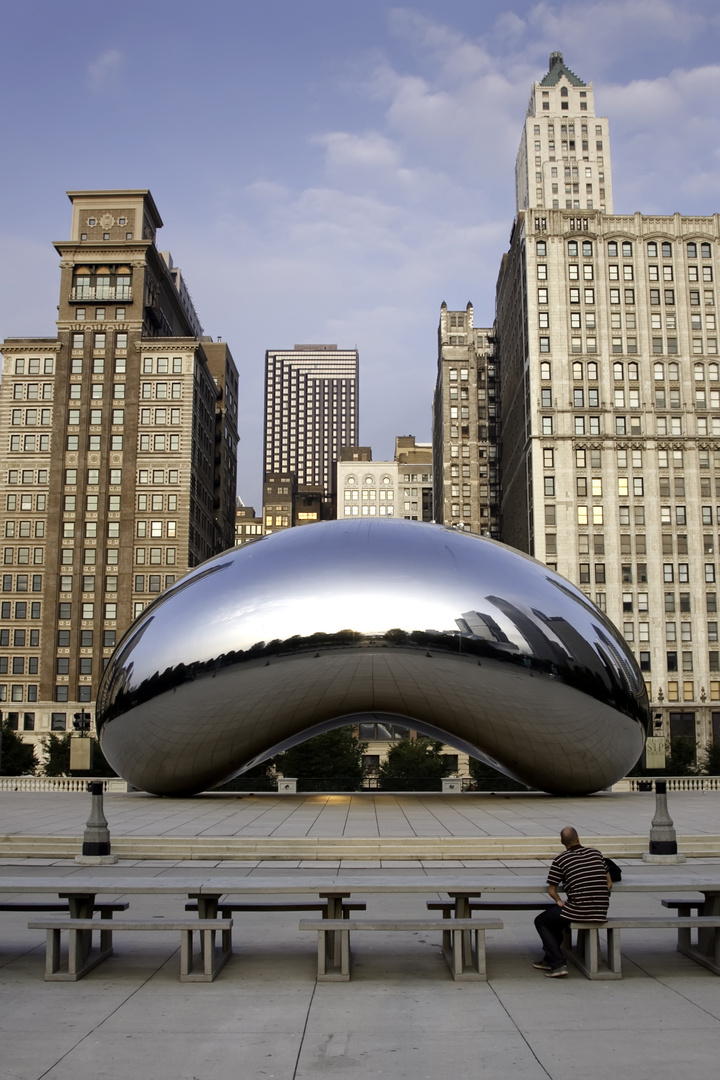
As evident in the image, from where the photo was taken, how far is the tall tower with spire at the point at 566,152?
436ft

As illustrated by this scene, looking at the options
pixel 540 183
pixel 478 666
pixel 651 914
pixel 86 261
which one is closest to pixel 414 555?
pixel 478 666

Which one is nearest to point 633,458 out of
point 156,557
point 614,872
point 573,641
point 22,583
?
point 156,557

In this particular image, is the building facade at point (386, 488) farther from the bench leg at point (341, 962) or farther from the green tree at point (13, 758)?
the bench leg at point (341, 962)

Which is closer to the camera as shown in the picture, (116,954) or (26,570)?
(116,954)

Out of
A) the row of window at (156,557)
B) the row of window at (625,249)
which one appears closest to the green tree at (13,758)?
the row of window at (156,557)

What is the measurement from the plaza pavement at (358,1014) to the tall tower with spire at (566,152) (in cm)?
13482

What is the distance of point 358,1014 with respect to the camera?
703 centimetres

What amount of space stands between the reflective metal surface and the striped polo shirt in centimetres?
873

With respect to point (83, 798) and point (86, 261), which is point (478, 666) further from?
point (86, 261)

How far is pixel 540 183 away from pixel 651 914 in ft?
451

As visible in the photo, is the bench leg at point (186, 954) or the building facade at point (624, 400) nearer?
the bench leg at point (186, 954)

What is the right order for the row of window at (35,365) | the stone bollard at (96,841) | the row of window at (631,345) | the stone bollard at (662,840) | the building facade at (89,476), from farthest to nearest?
the row of window at (35,365)
the row of window at (631,345)
the building facade at (89,476)
the stone bollard at (662,840)
the stone bollard at (96,841)

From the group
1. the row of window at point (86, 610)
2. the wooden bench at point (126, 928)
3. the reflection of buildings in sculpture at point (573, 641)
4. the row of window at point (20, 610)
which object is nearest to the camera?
the wooden bench at point (126, 928)

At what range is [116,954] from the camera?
8.86 m
